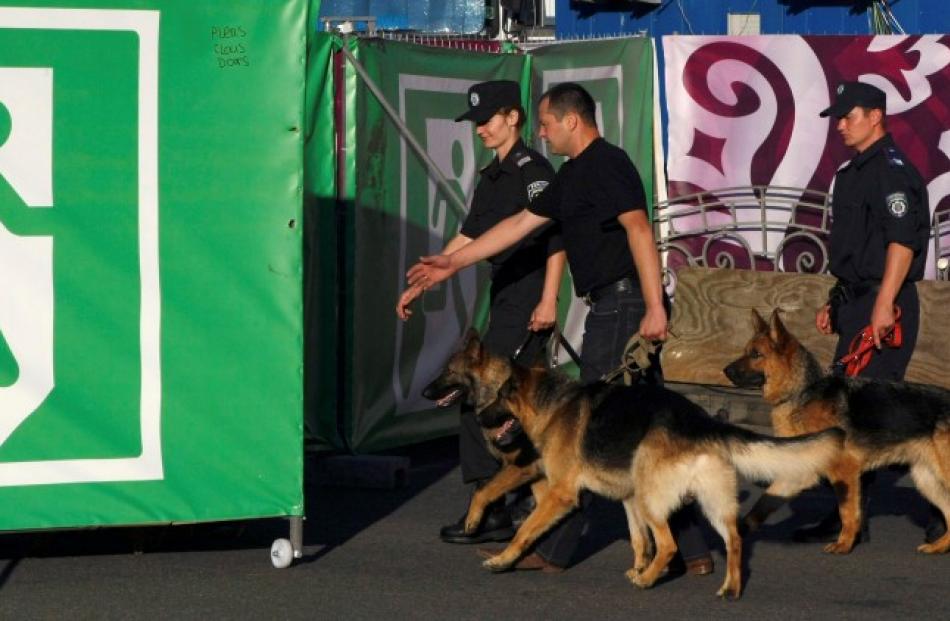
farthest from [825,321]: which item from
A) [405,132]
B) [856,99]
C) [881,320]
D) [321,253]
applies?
[321,253]

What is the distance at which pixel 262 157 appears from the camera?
653 centimetres

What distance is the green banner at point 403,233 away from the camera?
31.0ft

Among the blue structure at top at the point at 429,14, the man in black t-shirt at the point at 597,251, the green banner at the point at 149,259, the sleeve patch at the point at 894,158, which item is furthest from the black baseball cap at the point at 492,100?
the blue structure at top at the point at 429,14

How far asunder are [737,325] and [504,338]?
440cm

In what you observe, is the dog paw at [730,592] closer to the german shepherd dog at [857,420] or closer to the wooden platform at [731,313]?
the german shepherd dog at [857,420]

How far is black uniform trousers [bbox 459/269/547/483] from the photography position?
7.52 m

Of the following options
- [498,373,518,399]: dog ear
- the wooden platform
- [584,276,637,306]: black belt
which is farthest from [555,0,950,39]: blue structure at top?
[498,373,518,399]: dog ear

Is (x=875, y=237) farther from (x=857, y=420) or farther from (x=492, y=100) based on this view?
(x=492, y=100)

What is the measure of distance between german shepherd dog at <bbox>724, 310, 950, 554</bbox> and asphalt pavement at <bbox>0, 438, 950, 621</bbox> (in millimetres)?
288

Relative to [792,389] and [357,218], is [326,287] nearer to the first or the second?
[357,218]

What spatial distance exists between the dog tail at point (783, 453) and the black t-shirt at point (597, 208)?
3.31 ft

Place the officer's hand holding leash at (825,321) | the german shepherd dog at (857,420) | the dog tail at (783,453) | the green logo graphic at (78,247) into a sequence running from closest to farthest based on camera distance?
the dog tail at (783,453), the green logo graphic at (78,247), the german shepherd dog at (857,420), the officer's hand holding leash at (825,321)

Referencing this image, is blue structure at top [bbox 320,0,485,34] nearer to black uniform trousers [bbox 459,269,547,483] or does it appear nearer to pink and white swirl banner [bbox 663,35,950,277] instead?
pink and white swirl banner [bbox 663,35,950,277]

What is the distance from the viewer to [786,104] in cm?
1229
